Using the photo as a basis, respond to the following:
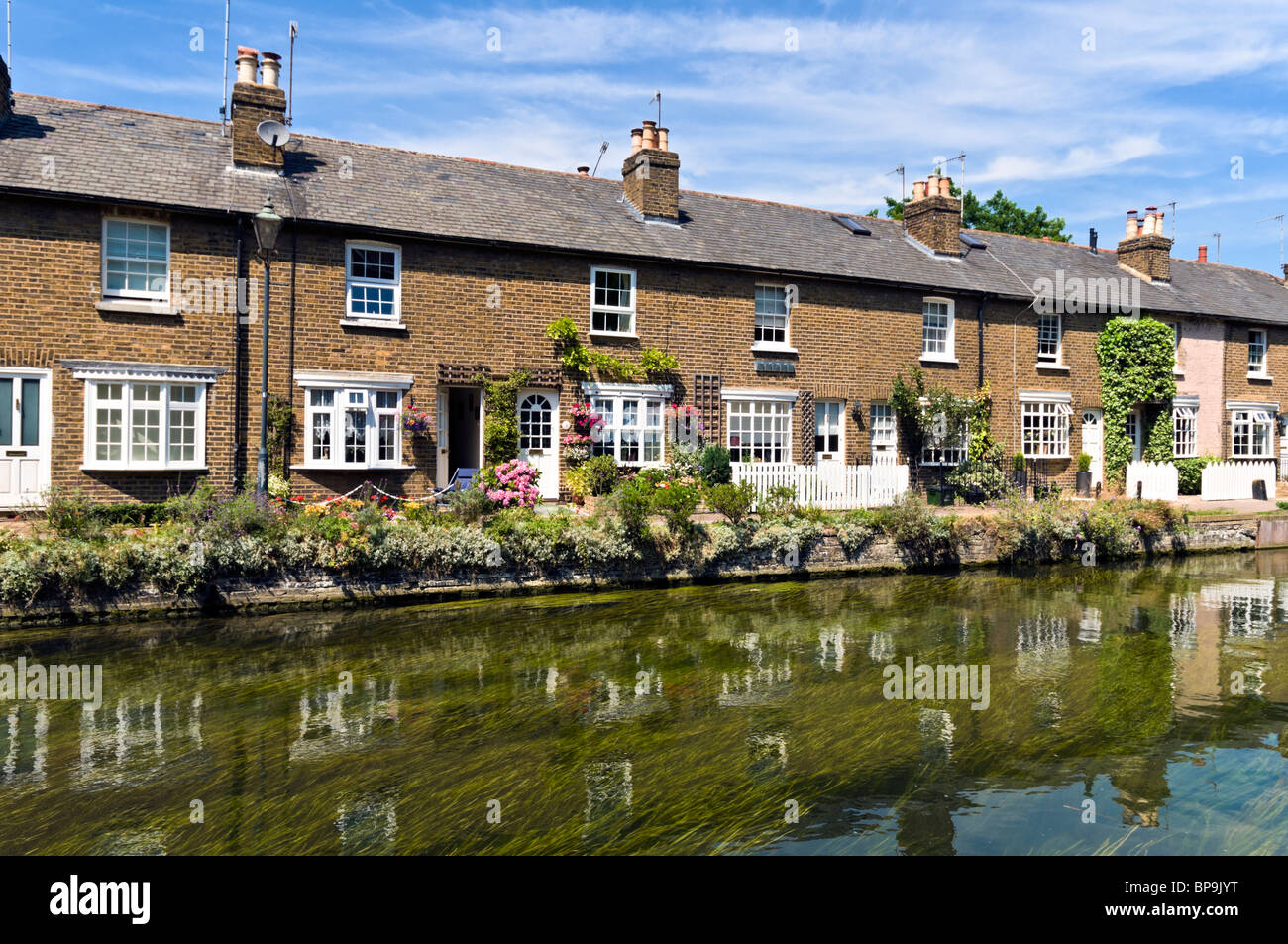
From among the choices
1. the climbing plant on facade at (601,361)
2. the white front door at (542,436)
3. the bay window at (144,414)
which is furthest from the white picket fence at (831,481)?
the bay window at (144,414)

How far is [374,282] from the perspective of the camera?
17156 millimetres

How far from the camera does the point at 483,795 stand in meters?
6.21

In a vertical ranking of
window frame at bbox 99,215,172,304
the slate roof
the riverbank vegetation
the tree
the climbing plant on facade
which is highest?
the tree

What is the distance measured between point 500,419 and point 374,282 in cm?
368

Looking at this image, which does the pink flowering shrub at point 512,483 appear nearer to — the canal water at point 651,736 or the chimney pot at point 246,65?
the canal water at point 651,736

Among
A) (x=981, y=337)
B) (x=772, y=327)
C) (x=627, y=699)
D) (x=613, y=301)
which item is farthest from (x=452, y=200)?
(x=981, y=337)

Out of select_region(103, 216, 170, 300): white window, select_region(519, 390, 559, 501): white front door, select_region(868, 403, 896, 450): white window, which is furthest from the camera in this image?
select_region(868, 403, 896, 450): white window

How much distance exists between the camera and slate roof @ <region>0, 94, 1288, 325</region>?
621 inches

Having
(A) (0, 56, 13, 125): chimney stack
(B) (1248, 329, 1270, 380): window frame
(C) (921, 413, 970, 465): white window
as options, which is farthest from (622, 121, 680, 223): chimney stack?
(B) (1248, 329, 1270, 380): window frame

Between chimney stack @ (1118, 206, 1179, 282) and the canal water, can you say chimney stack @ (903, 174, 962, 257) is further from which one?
the canal water

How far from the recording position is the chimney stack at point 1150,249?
91.3 feet

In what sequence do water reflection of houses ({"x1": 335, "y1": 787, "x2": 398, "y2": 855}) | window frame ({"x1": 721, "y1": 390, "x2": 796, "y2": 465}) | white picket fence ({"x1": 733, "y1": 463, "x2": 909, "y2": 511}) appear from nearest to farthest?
1. water reflection of houses ({"x1": 335, "y1": 787, "x2": 398, "y2": 855})
2. white picket fence ({"x1": 733, "y1": 463, "x2": 909, "y2": 511})
3. window frame ({"x1": 721, "y1": 390, "x2": 796, "y2": 465})

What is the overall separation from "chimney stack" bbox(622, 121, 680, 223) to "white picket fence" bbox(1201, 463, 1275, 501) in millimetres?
16276

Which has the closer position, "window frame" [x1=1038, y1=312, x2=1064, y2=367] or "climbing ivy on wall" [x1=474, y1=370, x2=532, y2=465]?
"climbing ivy on wall" [x1=474, y1=370, x2=532, y2=465]
